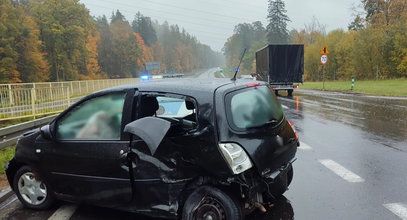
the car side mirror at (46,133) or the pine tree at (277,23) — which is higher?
the pine tree at (277,23)

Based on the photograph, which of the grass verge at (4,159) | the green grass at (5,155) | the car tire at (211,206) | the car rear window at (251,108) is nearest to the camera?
the car tire at (211,206)

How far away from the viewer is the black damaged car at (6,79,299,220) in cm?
346

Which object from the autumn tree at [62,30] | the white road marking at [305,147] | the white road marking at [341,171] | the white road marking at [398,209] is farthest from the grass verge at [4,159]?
the autumn tree at [62,30]

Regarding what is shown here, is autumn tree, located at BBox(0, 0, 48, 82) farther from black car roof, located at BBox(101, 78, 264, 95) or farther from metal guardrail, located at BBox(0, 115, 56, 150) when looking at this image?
black car roof, located at BBox(101, 78, 264, 95)

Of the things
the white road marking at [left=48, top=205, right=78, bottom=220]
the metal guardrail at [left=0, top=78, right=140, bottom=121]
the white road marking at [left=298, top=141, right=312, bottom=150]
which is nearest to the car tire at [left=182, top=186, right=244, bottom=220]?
the white road marking at [left=48, top=205, right=78, bottom=220]

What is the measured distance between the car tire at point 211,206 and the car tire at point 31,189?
6.71 feet

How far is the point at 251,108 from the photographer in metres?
3.87

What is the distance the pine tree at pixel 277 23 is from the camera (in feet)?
287

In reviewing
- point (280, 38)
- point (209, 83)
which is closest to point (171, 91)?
point (209, 83)

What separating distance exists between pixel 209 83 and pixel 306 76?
56.5 metres

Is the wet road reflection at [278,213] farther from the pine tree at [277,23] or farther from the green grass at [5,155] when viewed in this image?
the pine tree at [277,23]

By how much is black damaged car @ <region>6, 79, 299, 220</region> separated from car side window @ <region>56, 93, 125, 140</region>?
1 cm

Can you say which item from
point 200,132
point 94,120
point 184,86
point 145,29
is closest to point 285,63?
point 184,86

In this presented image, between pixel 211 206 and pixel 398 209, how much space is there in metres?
2.26
